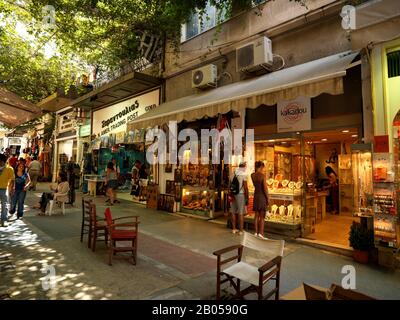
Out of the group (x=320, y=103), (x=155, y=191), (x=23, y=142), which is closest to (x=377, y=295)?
(x=320, y=103)

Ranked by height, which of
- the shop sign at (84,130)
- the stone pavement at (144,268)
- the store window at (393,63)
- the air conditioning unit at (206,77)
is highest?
the air conditioning unit at (206,77)

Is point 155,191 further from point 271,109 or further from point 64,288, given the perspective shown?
point 64,288

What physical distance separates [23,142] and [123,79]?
2394cm

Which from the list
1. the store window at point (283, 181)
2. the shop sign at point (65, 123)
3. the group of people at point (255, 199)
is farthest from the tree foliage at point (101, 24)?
the shop sign at point (65, 123)

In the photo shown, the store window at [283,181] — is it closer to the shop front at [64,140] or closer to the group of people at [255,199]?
the group of people at [255,199]

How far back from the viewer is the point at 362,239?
197 inches

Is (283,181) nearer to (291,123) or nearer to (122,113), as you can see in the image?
(291,123)

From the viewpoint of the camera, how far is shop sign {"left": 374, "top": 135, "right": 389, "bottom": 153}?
Result: 4.85m

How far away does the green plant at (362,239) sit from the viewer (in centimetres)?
496

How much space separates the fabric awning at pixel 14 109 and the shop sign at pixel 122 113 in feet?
17.8

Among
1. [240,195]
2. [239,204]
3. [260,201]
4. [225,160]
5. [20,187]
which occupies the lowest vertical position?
[239,204]

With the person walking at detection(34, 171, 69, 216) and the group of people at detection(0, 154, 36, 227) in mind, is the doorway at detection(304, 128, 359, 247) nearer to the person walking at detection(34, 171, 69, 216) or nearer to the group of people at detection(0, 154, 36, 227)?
the person walking at detection(34, 171, 69, 216)

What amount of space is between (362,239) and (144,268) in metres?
4.16

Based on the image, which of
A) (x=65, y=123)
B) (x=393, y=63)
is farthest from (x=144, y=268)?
(x=65, y=123)
